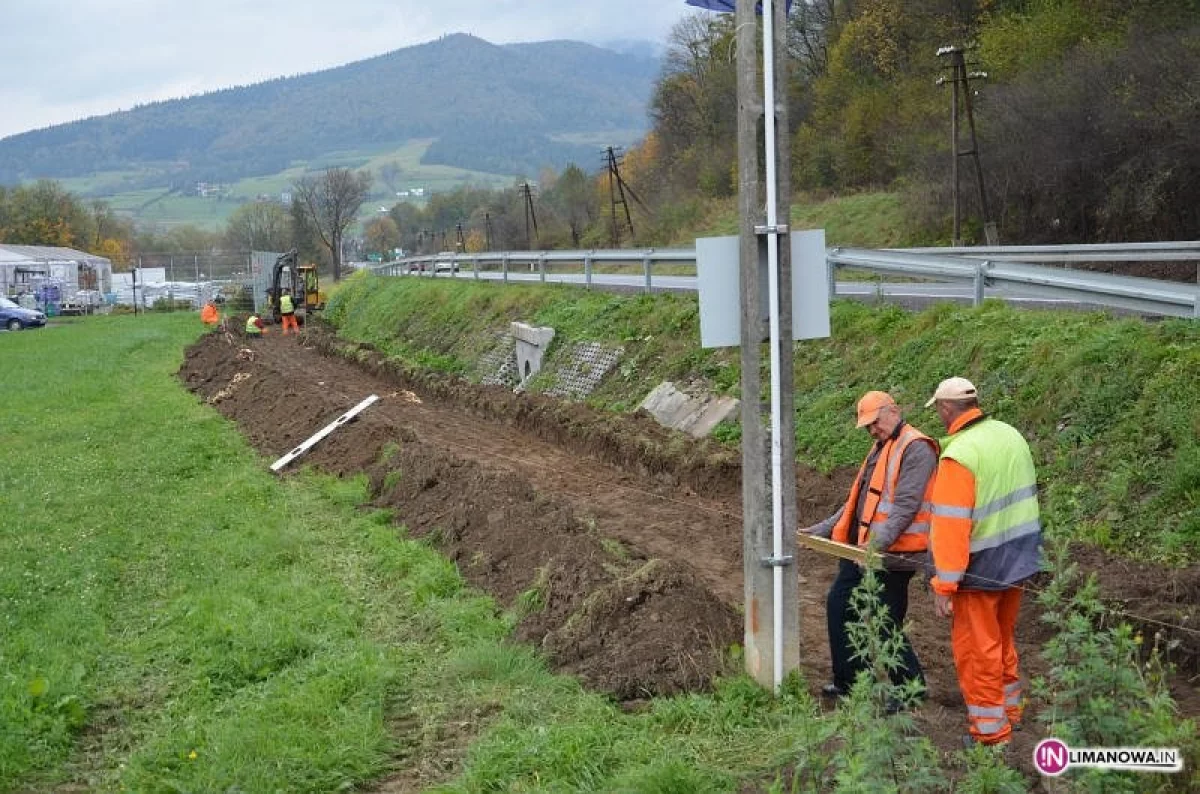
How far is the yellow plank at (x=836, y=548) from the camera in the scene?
610 cm

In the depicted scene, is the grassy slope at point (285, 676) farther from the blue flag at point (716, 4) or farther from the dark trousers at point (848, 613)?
the blue flag at point (716, 4)

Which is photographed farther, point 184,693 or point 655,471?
point 655,471

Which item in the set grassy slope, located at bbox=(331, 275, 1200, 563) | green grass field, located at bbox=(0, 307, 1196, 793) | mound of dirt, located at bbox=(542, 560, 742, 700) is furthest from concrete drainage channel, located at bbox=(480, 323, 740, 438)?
mound of dirt, located at bbox=(542, 560, 742, 700)

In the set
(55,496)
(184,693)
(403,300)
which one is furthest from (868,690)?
(403,300)

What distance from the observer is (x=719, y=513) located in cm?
1133

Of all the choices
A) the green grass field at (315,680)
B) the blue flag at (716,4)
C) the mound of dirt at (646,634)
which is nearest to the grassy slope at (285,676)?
the green grass field at (315,680)

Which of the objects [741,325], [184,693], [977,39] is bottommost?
[184,693]

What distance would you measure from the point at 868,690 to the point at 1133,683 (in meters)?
0.93

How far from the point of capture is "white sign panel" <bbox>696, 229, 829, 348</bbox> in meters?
6.36

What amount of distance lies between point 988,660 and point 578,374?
490 inches

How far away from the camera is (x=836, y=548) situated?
628 cm

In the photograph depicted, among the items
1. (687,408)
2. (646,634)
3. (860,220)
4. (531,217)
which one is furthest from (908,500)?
(531,217)

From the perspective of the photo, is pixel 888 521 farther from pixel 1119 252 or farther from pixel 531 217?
pixel 531 217

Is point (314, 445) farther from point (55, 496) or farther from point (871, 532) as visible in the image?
point (871, 532)
